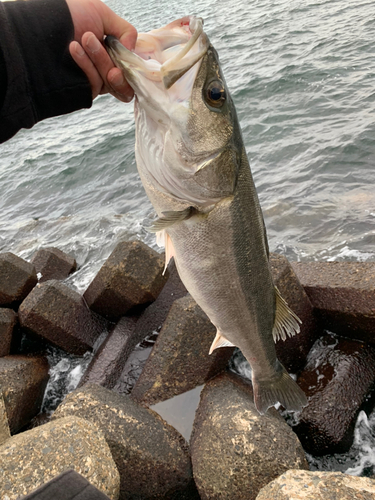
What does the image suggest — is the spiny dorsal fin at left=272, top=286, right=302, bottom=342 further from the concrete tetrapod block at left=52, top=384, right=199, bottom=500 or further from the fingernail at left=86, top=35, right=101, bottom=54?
the fingernail at left=86, top=35, right=101, bottom=54

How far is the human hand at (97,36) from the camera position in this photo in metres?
2.21

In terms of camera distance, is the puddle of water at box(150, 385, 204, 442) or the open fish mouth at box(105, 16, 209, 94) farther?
the puddle of water at box(150, 385, 204, 442)

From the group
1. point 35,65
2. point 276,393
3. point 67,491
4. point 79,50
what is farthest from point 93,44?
point 276,393

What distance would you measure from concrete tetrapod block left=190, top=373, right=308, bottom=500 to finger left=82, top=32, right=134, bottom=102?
2.60 metres

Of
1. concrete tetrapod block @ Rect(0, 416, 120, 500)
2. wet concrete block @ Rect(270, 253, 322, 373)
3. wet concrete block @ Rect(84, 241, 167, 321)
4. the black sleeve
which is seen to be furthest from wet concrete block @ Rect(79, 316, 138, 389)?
the black sleeve

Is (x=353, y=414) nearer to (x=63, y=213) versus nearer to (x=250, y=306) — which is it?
(x=250, y=306)

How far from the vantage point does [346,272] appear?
4.54m

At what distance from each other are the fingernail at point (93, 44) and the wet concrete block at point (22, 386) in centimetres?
353

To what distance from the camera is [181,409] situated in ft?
13.9

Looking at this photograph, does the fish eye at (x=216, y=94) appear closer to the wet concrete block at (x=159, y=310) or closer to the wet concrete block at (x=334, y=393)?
the wet concrete block at (x=334, y=393)

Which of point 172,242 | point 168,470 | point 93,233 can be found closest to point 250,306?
point 172,242

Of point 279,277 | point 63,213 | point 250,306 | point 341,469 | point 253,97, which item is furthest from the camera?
point 253,97

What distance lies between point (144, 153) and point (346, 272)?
2.89m

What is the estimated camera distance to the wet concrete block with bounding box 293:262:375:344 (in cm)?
421
